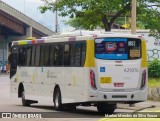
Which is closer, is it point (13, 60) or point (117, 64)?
point (117, 64)

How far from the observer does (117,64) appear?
2066cm

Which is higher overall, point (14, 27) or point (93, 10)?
point (14, 27)

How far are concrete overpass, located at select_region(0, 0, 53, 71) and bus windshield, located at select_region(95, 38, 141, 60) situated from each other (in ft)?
197

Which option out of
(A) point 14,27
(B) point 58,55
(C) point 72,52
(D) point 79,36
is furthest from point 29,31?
(D) point 79,36

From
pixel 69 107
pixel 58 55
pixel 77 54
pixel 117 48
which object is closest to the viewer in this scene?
pixel 117 48

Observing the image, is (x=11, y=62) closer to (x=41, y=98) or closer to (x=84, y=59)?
(x=41, y=98)

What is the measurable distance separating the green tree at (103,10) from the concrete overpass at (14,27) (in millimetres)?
47523

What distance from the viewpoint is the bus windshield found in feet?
67.5

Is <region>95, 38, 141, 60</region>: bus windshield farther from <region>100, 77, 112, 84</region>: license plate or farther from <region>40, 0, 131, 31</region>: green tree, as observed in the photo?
<region>40, 0, 131, 31</region>: green tree

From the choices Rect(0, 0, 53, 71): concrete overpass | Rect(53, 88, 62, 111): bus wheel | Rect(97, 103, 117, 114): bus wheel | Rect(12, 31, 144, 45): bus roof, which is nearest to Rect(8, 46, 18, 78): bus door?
Rect(12, 31, 144, 45): bus roof

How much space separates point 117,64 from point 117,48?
1.80 feet

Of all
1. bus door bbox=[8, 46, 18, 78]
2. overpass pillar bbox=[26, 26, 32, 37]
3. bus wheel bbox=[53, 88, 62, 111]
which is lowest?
bus wheel bbox=[53, 88, 62, 111]

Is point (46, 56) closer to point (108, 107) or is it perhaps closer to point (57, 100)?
point (57, 100)

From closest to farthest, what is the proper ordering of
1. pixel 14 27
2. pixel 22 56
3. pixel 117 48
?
pixel 117 48, pixel 22 56, pixel 14 27
